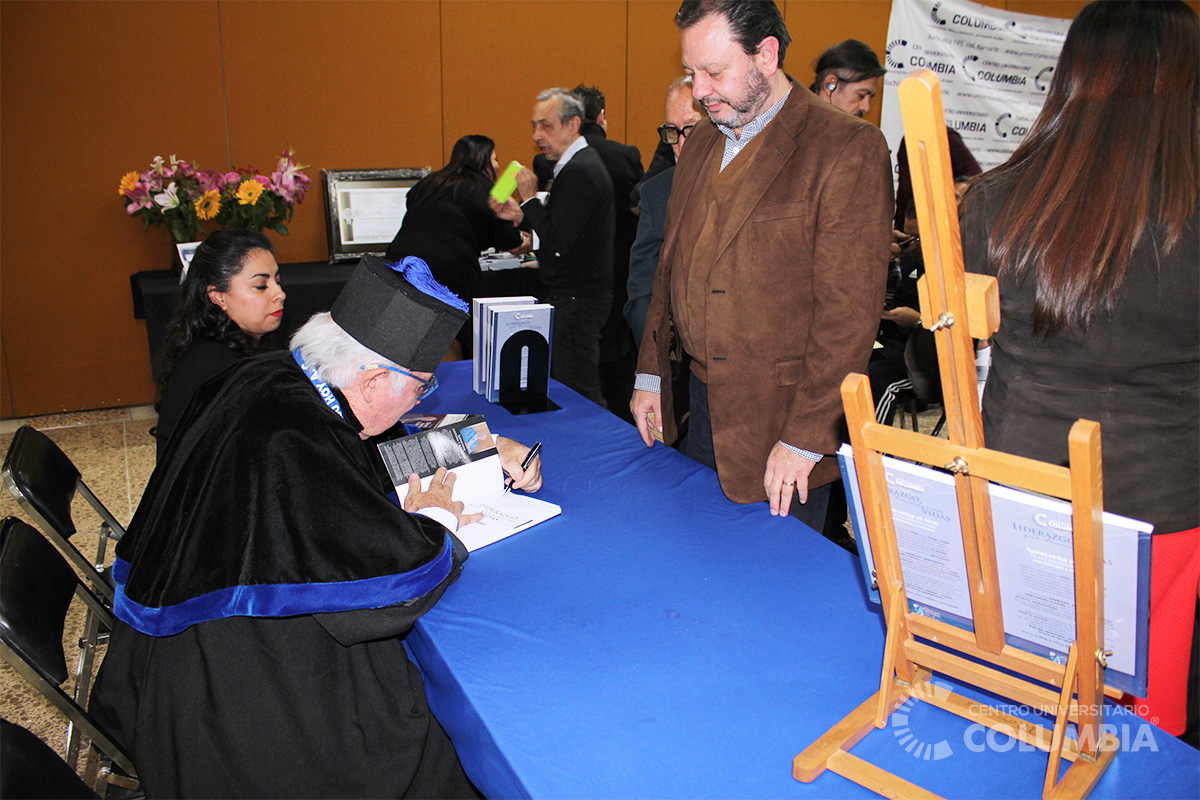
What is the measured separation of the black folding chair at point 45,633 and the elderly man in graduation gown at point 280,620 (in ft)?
0.27

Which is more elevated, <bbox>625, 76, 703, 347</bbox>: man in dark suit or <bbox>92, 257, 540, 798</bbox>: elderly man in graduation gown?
<bbox>625, 76, 703, 347</bbox>: man in dark suit

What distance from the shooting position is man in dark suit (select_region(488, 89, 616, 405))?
11.3 ft

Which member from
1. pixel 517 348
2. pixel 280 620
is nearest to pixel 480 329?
pixel 517 348

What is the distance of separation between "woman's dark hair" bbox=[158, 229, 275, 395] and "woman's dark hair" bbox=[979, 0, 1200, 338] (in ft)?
6.67

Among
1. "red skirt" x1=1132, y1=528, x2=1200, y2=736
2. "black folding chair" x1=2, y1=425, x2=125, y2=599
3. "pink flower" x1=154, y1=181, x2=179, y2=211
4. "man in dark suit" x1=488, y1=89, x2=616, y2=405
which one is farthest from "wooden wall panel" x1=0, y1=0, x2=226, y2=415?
"red skirt" x1=1132, y1=528, x2=1200, y2=736

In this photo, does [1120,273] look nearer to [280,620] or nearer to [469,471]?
[469,471]

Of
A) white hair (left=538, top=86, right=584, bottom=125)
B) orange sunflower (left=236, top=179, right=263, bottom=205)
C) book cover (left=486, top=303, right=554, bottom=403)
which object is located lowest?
book cover (left=486, top=303, right=554, bottom=403)

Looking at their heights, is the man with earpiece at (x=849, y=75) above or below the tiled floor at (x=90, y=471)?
above

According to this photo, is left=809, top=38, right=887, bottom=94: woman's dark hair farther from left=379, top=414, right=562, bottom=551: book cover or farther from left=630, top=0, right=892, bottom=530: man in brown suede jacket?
left=379, top=414, right=562, bottom=551: book cover

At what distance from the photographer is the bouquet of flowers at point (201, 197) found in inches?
163

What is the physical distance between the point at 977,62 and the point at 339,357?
22.4 ft

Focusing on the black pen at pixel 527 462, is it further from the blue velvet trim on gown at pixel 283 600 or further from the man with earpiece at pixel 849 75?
the man with earpiece at pixel 849 75

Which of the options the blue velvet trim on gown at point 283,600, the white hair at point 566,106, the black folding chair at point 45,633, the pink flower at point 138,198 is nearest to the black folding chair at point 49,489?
the black folding chair at point 45,633

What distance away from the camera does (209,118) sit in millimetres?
4637
